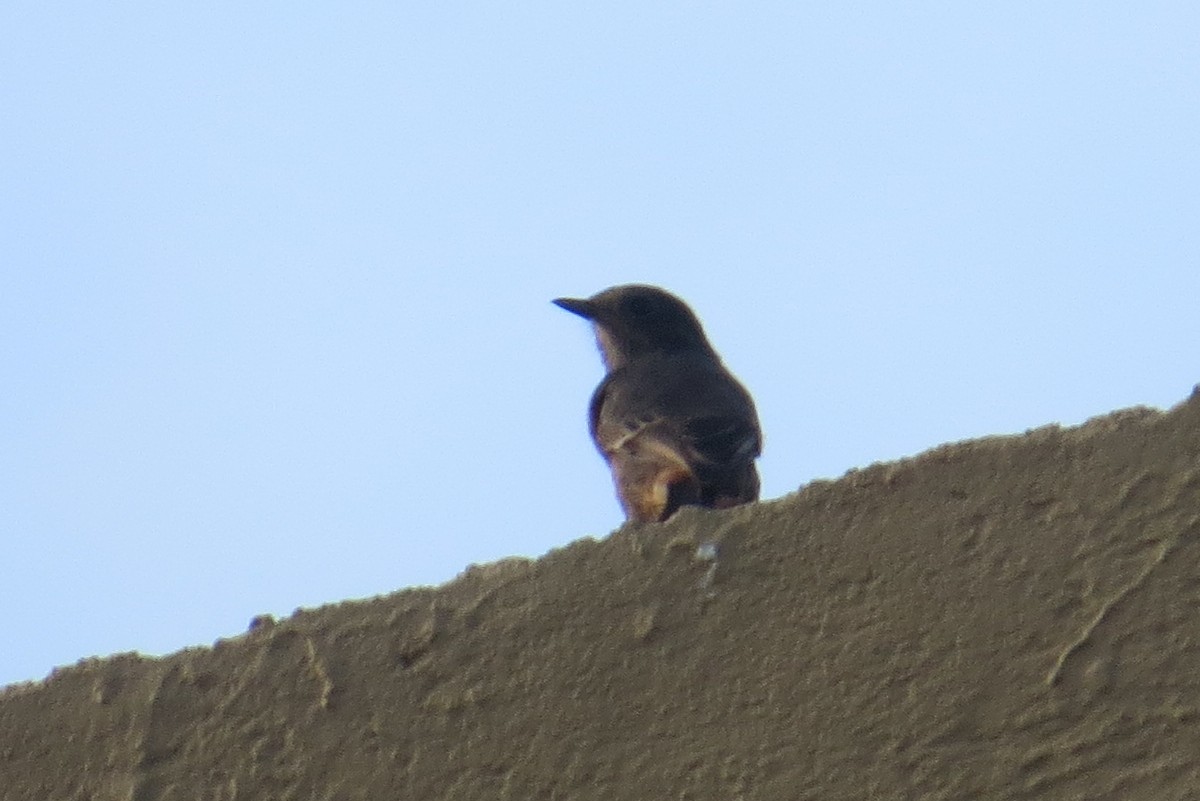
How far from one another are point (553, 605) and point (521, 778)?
288 mm

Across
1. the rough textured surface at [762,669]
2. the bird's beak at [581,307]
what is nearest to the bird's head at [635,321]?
the bird's beak at [581,307]

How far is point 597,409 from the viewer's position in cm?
907

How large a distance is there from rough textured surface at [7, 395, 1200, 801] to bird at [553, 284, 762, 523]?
3.37m

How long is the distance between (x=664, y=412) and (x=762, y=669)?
5314 millimetres

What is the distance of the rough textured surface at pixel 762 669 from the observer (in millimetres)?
2865

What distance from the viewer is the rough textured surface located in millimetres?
2865

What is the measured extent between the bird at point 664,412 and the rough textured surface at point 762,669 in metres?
3.37

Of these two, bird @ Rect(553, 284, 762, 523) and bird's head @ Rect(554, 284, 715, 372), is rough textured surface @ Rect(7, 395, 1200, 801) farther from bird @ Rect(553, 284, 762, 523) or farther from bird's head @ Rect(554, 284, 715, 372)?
bird's head @ Rect(554, 284, 715, 372)

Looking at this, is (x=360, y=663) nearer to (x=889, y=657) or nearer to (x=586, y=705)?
(x=586, y=705)

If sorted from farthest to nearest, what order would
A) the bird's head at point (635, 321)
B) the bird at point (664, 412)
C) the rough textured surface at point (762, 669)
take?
the bird's head at point (635, 321) < the bird at point (664, 412) < the rough textured surface at point (762, 669)

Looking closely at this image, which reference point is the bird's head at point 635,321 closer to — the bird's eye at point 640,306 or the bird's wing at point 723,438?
the bird's eye at point 640,306

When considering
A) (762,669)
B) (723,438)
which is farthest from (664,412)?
(762,669)

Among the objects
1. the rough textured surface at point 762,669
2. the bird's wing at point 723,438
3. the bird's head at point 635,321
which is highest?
the bird's head at point 635,321

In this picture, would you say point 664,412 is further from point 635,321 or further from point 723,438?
point 635,321
